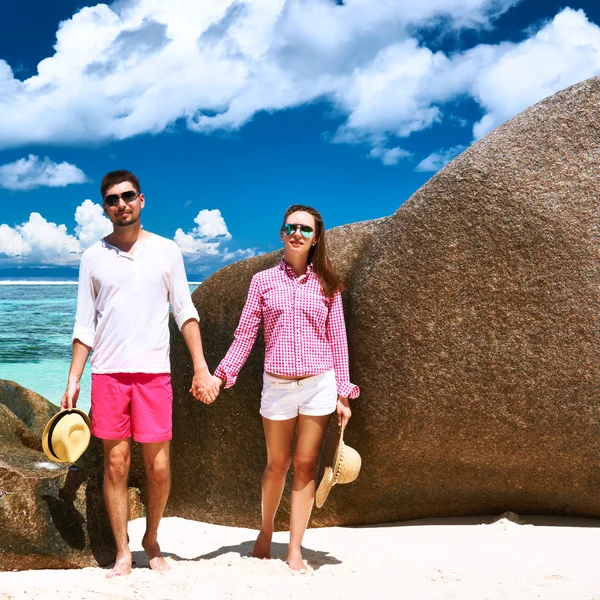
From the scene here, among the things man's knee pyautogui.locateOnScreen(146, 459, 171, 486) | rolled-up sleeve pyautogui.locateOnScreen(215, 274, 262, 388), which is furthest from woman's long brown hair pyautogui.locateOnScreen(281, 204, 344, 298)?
man's knee pyautogui.locateOnScreen(146, 459, 171, 486)

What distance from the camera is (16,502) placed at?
156 inches

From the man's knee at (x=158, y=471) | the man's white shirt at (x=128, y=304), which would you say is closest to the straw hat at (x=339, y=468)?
the man's knee at (x=158, y=471)

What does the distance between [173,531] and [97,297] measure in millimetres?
2006

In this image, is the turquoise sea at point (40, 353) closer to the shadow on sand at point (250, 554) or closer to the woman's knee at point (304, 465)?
the shadow on sand at point (250, 554)

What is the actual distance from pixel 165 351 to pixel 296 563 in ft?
4.35

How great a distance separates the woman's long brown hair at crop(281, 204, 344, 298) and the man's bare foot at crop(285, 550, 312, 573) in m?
1.40

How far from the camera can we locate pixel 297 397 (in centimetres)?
378

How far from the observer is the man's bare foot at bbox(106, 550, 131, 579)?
3.75 metres

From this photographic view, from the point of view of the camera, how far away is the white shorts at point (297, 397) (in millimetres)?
3770

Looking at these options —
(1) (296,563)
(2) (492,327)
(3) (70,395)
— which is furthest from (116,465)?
(2) (492,327)

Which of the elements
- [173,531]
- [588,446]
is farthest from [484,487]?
[173,531]

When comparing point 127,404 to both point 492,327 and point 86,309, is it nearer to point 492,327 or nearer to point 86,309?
point 86,309

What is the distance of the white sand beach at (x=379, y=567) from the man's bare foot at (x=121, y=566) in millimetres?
56

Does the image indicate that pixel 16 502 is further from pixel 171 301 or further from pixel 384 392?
pixel 384 392
